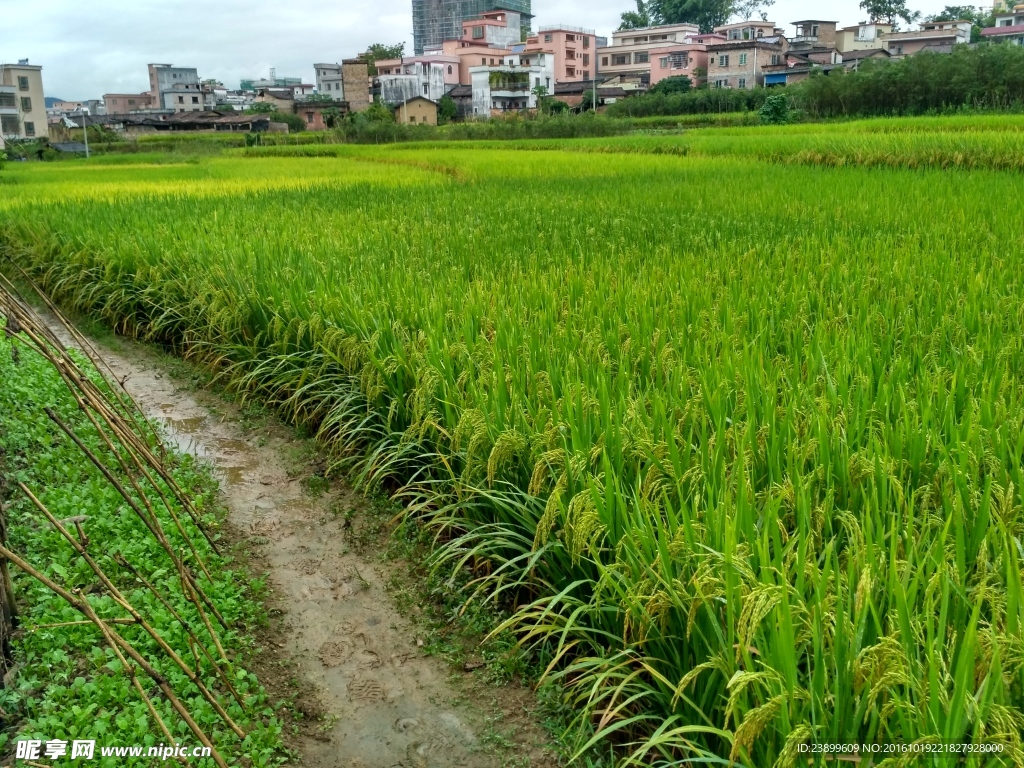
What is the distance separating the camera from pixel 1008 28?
48438 millimetres

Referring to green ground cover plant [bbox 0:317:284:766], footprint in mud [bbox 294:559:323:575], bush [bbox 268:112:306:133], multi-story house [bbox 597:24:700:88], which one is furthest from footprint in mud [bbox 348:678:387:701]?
multi-story house [bbox 597:24:700:88]

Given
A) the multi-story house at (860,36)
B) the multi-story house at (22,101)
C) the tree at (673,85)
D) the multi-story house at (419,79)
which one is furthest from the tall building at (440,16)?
the tree at (673,85)

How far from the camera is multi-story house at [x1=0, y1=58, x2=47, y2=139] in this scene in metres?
43.2

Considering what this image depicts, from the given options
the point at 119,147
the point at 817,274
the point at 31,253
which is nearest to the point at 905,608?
the point at 817,274

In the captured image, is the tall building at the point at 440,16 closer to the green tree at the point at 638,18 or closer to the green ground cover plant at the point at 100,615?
the green tree at the point at 638,18

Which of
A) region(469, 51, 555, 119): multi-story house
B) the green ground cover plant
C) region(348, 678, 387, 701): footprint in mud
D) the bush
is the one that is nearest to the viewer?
the green ground cover plant

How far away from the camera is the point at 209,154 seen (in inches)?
1120

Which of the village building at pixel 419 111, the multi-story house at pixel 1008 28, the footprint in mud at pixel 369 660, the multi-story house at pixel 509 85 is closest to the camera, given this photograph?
the footprint in mud at pixel 369 660

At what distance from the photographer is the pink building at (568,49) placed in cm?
5669

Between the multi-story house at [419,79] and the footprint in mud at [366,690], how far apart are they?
5598cm

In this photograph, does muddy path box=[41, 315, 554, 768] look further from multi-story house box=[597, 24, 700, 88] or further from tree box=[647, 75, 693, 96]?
multi-story house box=[597, 24, 700, 88]

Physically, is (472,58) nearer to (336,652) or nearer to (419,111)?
(419,111)

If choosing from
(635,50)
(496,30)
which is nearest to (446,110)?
(635,50)

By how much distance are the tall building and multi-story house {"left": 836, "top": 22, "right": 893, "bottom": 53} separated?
184 ft
